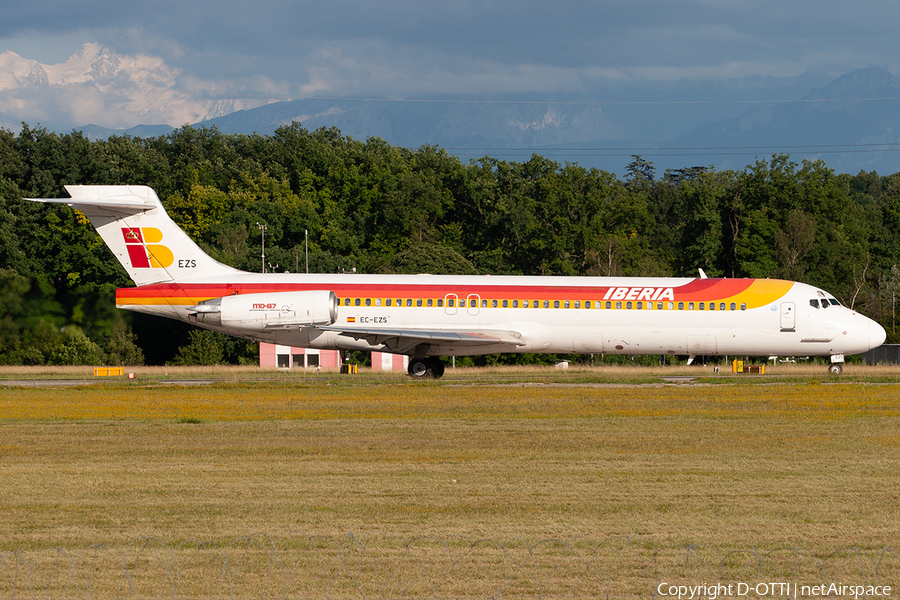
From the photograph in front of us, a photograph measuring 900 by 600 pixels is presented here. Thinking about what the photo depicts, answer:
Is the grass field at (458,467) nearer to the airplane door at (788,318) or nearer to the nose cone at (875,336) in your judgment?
the airplane door at (788,318)

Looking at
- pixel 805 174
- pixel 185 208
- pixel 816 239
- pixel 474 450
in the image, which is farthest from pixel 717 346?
pixel 185 208

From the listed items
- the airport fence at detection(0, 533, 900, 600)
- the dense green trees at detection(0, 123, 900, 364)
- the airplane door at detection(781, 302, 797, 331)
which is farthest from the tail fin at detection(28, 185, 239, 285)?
the airport fence at detection(0, 533, 900, 600)

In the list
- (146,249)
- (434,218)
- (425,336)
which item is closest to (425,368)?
(425,336)

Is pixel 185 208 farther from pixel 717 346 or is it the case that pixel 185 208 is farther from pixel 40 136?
pixel 717 346

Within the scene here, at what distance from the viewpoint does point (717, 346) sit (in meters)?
34.2

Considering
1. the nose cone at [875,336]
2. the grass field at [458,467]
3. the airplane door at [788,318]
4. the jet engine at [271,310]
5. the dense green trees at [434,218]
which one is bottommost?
the grass field at [458,467]

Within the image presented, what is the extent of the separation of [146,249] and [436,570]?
27.9 meters

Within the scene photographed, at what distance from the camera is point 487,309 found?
33.8 m

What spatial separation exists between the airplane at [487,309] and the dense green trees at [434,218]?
18491 millimetres

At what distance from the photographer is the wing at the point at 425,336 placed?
3269cm

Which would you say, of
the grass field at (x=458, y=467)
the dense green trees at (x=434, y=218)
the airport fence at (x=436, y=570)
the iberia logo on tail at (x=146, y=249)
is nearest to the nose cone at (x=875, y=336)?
the grass field at (x=458, y=467)

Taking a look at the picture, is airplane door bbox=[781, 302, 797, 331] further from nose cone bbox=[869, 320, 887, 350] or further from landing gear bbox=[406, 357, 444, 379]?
landing gear bbox=[406, 357, 444, 379]

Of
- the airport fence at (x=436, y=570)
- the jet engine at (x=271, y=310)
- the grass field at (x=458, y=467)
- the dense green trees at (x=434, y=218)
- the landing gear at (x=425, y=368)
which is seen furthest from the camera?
the dense green trees at (x=434, y=218)

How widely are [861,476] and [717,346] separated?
2033 centimetres
